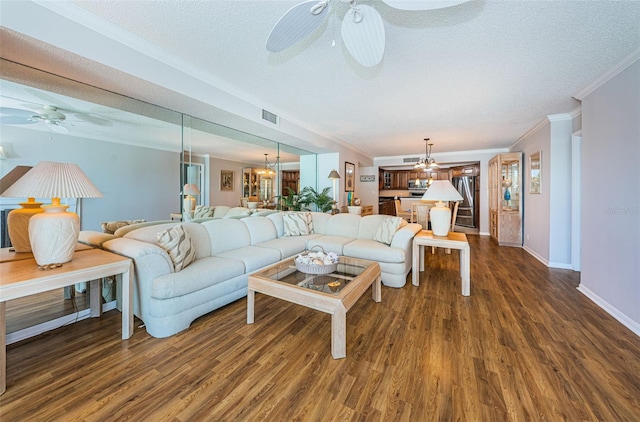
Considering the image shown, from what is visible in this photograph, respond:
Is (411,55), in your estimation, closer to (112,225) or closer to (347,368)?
(347,368)

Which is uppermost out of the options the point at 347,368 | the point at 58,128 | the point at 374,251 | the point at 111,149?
the point at 58,128

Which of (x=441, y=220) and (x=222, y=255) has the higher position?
(x=441, y=220)

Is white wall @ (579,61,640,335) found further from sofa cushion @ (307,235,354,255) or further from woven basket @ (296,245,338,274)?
sofa cushion @ (307,235,354,255)

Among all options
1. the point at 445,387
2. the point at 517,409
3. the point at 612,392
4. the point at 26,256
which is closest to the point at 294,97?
the point at 26,256

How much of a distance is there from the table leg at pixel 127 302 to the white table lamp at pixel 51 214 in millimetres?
382

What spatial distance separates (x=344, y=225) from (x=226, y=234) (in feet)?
6.26

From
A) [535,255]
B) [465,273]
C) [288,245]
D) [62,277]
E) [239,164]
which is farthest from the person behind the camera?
[535,255]

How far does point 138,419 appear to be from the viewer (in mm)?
1289

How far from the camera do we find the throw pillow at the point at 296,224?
412 centimetres

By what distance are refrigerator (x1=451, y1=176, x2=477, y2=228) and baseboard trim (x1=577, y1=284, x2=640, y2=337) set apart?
16.5 ft

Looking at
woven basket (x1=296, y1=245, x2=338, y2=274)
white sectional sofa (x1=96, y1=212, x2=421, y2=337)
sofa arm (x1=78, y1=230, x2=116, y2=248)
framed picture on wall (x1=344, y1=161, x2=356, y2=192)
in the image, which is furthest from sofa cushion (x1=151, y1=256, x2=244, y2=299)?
framed picture on wall (x1=344, y1=161, x2=356, y2=192)

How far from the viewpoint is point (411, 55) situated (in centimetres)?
231

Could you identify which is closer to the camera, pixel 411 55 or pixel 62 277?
pixel 62 277

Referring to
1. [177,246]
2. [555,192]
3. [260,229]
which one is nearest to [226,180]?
[260,229]
